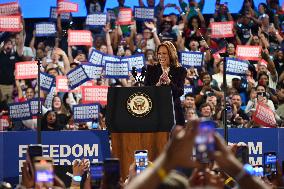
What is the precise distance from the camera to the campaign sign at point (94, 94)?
12039mm

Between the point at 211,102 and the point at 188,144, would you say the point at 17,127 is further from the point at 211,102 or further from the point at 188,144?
the point at 188,144

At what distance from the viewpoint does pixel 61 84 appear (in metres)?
12.9

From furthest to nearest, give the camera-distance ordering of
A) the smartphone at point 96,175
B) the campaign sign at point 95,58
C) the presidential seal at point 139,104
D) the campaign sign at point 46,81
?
the campaign sign at point 95,58
the campaign sign at point 46,81
the presidential seal at point 139,104
the smartphone at point 96,175

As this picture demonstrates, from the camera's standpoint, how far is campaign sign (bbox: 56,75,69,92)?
42.2ft

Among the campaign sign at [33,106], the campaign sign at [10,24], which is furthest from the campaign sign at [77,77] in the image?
the campaign sign at [10,24]

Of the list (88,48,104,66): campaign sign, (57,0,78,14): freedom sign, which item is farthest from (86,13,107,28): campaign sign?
(88,48,104,66): campaign sign

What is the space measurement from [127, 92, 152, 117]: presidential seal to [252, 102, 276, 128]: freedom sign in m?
3.20

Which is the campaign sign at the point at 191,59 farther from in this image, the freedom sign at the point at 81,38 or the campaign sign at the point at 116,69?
the freedom sign at the point at 81,38

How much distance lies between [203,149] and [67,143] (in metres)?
6.29

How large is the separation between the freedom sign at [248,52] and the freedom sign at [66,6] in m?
2.90

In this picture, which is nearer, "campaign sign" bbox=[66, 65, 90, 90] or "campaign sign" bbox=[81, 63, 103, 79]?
"campaign sign" bbox=[66, 65, 90, 90]

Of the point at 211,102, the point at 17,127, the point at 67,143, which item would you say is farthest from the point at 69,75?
the point at 67,143

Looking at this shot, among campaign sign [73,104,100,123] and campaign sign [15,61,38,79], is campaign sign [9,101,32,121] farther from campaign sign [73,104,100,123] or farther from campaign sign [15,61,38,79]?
campaign sign [15,61,38,79]

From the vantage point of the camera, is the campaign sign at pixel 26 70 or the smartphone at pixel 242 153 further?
the campaign sign at pixel 26 70
